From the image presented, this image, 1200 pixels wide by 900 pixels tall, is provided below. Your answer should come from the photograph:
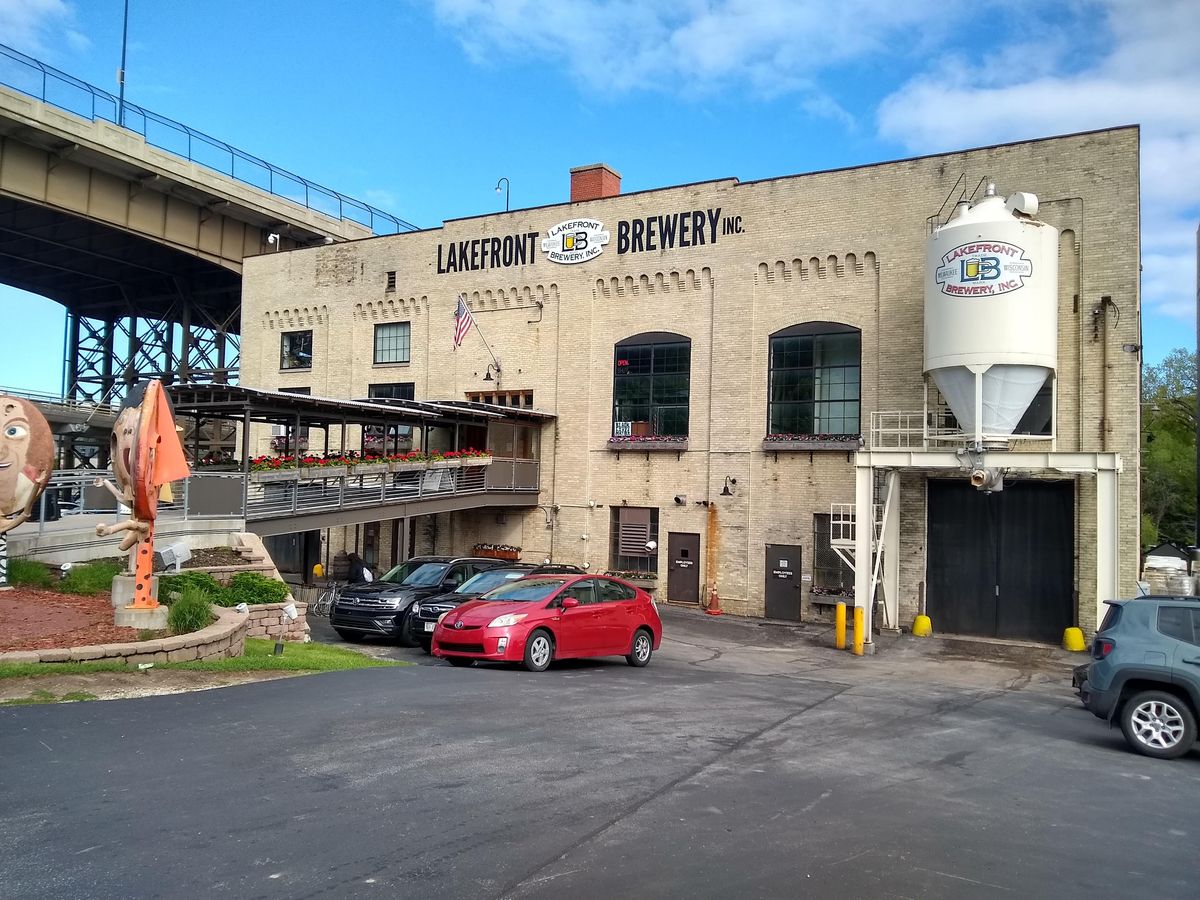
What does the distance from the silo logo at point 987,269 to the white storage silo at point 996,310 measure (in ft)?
0.07

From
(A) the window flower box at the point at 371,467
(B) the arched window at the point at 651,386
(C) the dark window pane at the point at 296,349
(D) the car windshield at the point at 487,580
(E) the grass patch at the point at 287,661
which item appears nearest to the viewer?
(E) the grass patch at the point at 287,661

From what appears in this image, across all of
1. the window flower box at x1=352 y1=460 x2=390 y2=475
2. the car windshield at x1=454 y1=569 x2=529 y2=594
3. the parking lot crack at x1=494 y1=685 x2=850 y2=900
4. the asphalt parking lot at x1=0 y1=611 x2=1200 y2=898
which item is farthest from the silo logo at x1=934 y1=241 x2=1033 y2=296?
the window flower box at x1=352 y1=460 x2=390 y2=475

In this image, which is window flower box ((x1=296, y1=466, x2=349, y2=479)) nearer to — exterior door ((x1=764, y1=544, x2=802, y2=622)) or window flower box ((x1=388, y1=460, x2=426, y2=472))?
window flower box ((x1=388, y1=460, x2=426, y2=472))

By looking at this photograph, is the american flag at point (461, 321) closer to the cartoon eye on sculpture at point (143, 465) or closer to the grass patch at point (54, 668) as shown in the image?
the cartoon eye on sculpture at point (143, 465)

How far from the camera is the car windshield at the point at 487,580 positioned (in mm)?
17062

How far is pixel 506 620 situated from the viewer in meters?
13.9

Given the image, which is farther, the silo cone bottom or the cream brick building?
the cream brick building

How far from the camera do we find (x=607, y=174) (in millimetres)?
30953

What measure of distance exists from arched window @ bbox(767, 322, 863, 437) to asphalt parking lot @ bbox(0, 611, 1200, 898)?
14211 millimetres

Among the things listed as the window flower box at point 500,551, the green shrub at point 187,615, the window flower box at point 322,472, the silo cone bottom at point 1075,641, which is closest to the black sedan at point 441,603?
the green shrub at point 187,615

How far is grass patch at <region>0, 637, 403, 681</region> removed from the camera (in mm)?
10148

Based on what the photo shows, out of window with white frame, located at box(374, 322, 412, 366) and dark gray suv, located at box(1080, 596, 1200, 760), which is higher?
window with white frame, located at box(374, 322, 412, 366)

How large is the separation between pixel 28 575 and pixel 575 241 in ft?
60.5

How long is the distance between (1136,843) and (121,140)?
35566 millimetres
